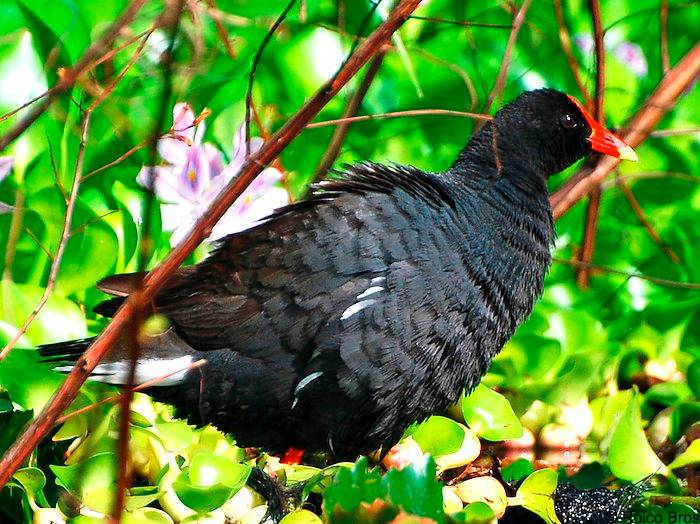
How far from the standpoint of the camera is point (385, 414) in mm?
2359

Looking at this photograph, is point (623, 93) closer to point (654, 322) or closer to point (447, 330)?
point (654, 322)

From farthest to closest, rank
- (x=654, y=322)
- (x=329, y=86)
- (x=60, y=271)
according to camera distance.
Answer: (x=654, y=322)
(x=60, y=271)
(x=329, y=86)

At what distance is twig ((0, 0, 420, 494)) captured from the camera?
137cm

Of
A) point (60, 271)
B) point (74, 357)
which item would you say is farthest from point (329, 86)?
point (60, 271)

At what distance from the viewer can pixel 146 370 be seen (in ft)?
7.61

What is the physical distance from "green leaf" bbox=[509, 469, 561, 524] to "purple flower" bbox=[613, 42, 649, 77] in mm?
2153

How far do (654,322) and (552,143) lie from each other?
804mm

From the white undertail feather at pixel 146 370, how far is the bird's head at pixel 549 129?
1031 millimetres

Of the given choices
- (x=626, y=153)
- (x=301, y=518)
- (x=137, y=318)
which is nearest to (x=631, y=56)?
(x=626, y=153)

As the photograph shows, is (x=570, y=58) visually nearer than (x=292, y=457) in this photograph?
No

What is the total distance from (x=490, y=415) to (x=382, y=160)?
104 centimetres

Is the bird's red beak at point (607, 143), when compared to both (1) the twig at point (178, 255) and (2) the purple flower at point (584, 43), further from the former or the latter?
(1) the twig at point (178, 255)

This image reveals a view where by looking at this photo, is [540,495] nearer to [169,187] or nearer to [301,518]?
[301,518]

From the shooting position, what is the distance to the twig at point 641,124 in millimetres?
3307
